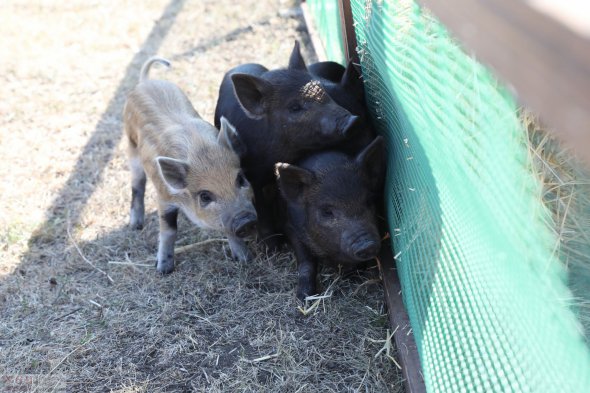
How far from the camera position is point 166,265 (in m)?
3.92

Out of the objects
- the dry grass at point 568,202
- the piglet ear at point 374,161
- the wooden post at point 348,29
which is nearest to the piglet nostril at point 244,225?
the piglet ear at point 374,161

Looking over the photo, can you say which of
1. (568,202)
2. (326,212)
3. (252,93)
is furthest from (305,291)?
(568,202)

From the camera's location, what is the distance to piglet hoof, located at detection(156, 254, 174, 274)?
390cm

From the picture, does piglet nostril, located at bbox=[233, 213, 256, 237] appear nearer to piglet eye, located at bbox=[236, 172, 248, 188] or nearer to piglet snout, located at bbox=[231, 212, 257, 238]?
piglet snout, located at bbox=[231, 212, 257, 238]

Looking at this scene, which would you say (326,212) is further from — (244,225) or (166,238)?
(166,238)

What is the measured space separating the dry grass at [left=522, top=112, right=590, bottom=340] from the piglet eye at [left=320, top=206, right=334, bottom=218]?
1831 millimetres

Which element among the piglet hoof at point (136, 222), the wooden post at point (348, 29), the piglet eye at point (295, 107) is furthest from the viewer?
the piglet hoof at point (136, 222)

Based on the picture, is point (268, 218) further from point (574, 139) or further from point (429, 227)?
point (574, 139)

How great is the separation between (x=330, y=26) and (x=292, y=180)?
8.74 ft

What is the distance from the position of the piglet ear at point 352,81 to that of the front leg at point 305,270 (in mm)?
1031

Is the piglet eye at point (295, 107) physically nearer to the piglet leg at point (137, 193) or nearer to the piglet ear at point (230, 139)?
the piglet ear at point (230, 139)

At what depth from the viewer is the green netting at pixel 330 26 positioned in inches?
197

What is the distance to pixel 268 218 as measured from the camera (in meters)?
4.01

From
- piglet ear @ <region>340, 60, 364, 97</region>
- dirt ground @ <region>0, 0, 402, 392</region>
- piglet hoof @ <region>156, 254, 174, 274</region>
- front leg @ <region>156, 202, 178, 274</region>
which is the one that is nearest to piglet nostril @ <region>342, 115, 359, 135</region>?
piglet ear @ <region>340, 60, 364, 97</region>
